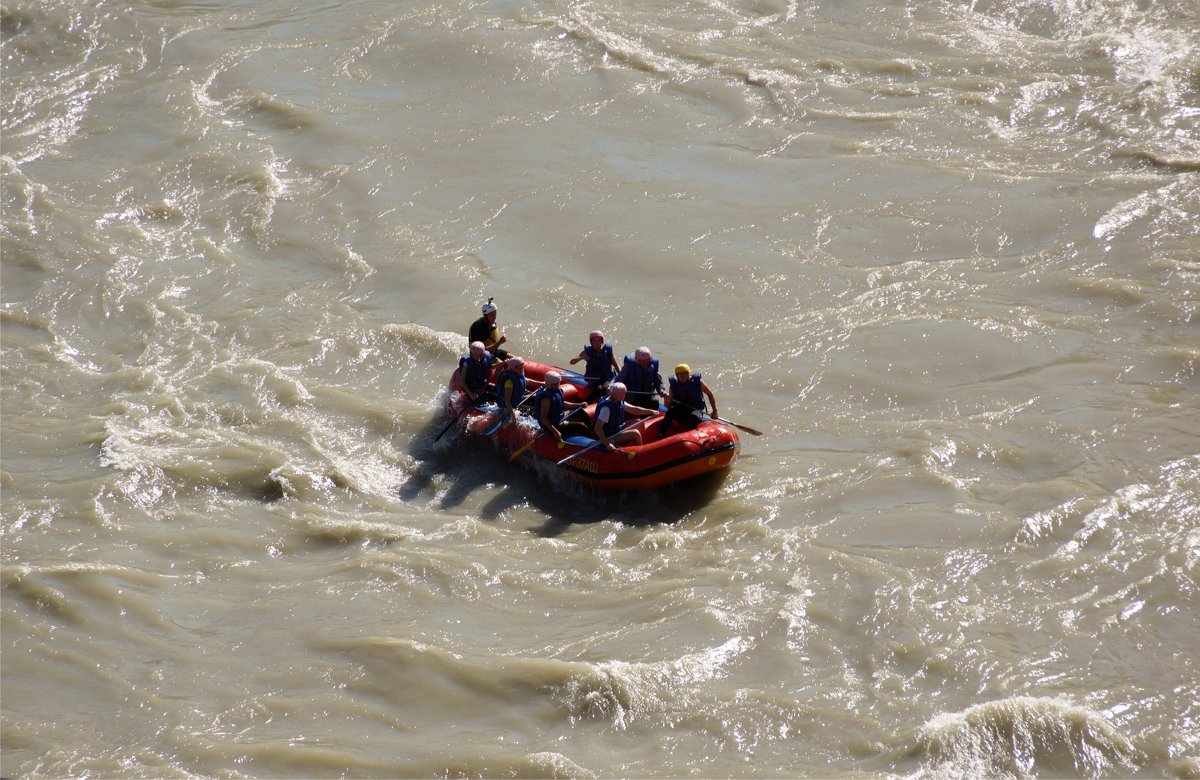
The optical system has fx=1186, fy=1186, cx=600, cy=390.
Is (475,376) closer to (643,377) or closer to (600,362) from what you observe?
(600,362)

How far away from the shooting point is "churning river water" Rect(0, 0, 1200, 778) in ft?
25.1

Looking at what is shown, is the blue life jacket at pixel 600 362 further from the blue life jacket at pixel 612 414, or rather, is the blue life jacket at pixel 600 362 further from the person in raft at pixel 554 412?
the blue life jacket at pixel 612 414

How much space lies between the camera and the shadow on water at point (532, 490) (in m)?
9.90

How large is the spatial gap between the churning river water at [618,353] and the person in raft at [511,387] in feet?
1.61

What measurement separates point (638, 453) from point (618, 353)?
2421mm

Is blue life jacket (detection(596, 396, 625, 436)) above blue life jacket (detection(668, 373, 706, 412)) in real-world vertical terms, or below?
below

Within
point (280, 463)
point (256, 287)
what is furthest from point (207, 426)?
point (256, 287)

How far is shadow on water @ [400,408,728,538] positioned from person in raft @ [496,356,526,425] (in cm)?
38

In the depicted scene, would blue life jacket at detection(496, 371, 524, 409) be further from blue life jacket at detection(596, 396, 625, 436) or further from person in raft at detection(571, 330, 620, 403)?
blue life jacket at detection(596, 396, 625, 436)

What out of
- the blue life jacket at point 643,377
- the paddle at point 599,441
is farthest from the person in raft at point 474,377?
the blue life jacket at point 643,377

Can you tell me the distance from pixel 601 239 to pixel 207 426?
16.7 ft

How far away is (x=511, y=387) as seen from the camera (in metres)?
10.7

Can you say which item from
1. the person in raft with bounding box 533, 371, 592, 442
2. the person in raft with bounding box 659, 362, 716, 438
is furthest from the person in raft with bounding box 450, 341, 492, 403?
the person in raft with bounding box 659, 362, 716, 438

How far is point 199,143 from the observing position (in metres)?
16.8
